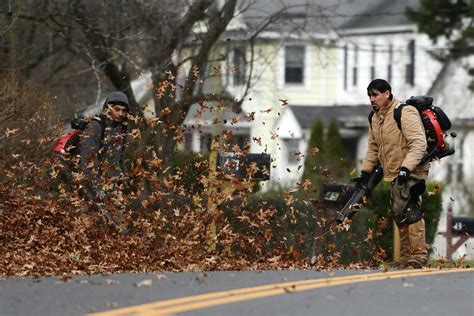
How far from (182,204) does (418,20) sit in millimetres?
26026

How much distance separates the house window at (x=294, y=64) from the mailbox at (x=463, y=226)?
2578 cm

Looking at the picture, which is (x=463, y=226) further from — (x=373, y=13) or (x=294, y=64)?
(x=294, y=64)

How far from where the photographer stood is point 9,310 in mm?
9672

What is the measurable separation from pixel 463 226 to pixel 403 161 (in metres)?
8.66

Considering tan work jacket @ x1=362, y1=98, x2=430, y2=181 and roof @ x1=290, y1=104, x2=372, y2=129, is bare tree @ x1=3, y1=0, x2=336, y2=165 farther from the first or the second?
roof @ x1=290, y1=104, x2=372, y2=129

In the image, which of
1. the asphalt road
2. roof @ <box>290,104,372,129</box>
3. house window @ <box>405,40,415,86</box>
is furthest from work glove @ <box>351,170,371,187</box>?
roof @ <box>290,104,372,129</box>

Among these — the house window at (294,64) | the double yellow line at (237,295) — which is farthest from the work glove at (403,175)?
the house window at (294,64)

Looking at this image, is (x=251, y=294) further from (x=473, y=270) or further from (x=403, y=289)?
(x=473, y=270)

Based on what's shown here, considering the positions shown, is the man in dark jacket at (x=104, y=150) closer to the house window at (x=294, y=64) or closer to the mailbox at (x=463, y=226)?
the mailbox at (x=463, y=226)

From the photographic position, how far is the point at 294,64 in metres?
49.0

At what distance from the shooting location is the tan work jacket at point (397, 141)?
45.3 feet

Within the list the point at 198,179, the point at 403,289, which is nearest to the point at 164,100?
the point at 198,179

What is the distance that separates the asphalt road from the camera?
378 inches

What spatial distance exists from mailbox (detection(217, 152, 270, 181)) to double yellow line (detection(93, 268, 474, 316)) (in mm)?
3381
